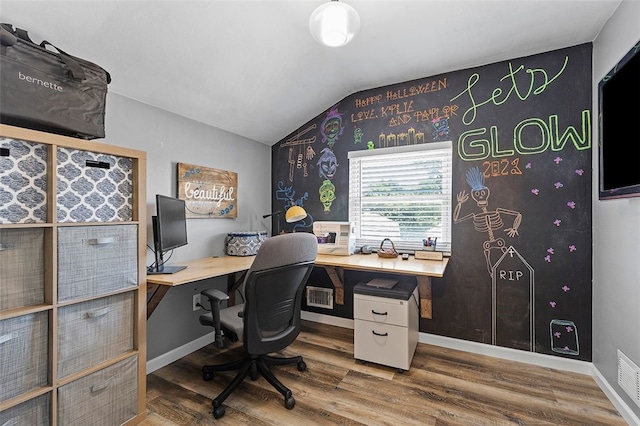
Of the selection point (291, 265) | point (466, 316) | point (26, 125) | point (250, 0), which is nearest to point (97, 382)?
point (291, 265)

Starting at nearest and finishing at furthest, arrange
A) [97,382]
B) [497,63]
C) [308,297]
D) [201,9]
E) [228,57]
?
1. [97,382]
2. [201,9]
3. [228,57]
4. [497,63]
5. [308,297]

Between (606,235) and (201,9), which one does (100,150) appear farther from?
(606,235)

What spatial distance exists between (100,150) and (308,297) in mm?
2369

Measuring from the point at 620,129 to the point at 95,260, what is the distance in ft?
9.51

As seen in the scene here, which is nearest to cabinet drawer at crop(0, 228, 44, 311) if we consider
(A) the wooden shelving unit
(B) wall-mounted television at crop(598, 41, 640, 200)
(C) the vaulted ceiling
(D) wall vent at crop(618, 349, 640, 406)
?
(A) the wooden shelving unit

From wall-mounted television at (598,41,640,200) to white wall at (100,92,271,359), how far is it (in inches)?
112

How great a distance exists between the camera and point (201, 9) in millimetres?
1673

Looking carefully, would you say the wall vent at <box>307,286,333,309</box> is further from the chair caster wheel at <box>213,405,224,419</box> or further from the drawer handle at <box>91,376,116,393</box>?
the drawer handle at <box>91,376,116,393</box>

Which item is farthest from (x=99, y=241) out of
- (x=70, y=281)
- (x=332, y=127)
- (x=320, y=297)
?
(x=332, y=127)

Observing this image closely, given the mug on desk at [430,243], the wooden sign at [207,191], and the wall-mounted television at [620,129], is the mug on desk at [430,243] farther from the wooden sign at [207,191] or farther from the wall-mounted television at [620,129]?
the wooden sign at [207,191]

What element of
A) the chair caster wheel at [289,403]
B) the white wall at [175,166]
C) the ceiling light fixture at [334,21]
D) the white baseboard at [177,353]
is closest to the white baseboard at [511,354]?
the chair caster wheel at [289,403]

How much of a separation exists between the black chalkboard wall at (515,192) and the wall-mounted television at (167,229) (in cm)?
198

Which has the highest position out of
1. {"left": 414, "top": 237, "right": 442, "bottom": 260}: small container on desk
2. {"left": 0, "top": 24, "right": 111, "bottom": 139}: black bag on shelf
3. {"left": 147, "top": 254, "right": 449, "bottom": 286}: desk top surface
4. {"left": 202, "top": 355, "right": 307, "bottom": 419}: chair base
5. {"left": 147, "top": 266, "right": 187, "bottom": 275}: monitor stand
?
{"left": 0, "top": 24, "right": 111, "bottom": 139}: black bag on shelf

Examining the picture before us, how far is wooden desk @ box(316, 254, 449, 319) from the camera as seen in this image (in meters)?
2.11
